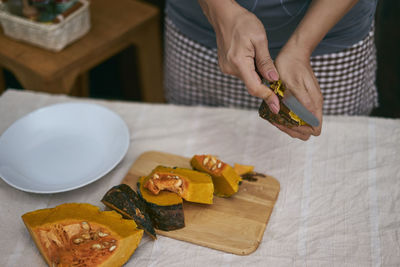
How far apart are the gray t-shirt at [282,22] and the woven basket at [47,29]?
0.48m

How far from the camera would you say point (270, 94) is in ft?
3.52

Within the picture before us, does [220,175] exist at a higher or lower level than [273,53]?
lower

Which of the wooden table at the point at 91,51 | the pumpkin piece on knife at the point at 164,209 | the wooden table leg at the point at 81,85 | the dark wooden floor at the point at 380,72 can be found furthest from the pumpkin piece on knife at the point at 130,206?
the dark wooden floor at the point at 380,72

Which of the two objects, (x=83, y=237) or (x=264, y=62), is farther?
(x=264, y=62)

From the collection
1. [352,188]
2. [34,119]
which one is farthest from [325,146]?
[34,119]

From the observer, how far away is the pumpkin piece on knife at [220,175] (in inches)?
43.3

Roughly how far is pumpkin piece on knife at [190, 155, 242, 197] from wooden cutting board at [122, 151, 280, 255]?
0.02 metres

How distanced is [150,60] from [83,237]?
1.41 meters

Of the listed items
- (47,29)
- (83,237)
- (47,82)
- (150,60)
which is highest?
(83,237)

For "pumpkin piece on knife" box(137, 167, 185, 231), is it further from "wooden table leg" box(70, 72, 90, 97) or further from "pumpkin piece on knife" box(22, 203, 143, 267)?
"wooden table leg" box(70, 72, 90, 97)

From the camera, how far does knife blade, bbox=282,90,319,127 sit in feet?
3.35

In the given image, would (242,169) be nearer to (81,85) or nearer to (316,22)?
(316,22)

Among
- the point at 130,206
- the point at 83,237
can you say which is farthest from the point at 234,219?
the point at 83,237

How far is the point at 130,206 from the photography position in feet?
3.35
